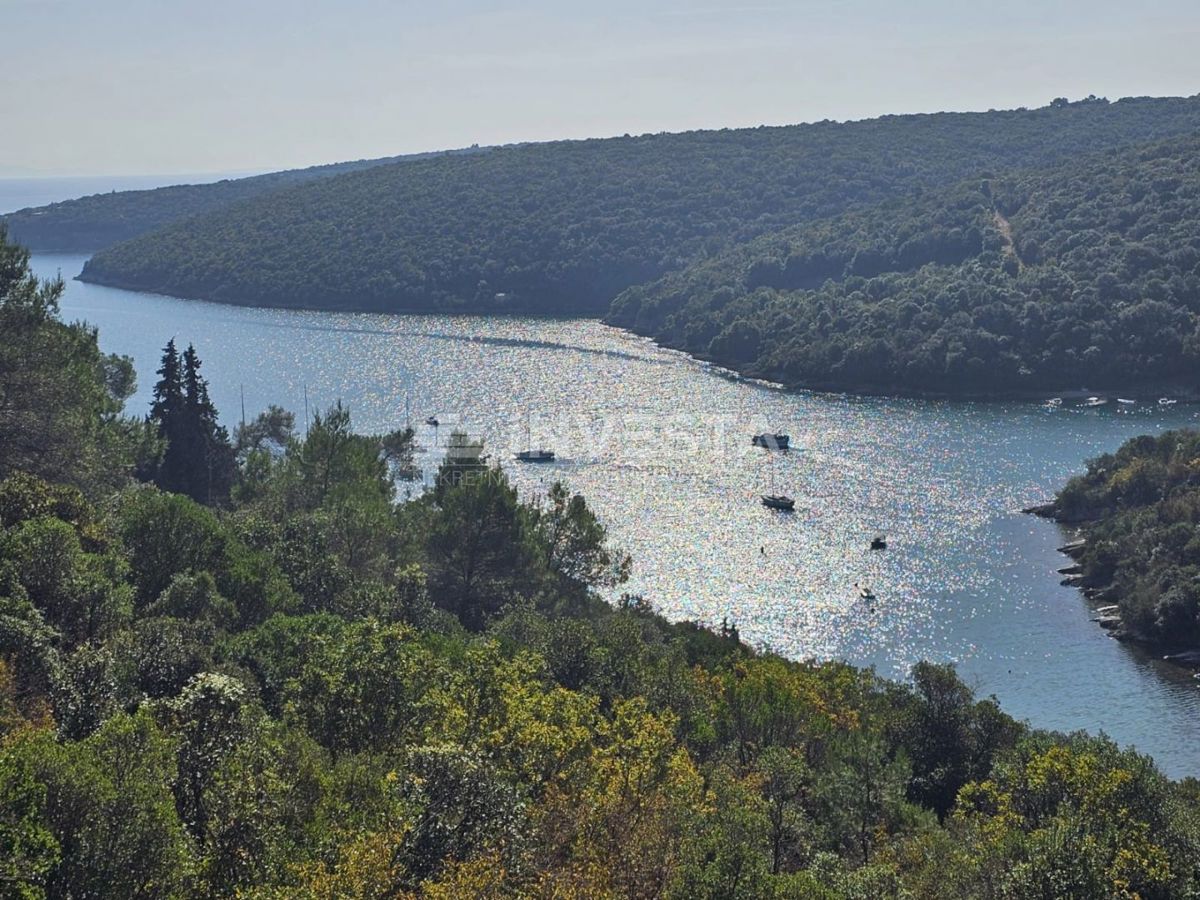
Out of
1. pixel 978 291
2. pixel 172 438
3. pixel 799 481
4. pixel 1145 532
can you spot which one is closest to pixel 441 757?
pixel 172 438

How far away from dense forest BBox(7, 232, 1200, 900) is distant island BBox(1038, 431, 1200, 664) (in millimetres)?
29820

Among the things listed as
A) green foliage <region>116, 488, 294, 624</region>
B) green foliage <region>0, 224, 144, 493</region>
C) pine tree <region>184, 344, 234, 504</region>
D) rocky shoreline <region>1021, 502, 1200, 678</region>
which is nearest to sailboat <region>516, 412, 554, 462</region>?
pine tree <region>184, 344, 234, 504</region>

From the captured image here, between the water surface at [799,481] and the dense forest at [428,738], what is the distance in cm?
1895

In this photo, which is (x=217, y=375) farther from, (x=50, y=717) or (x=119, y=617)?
(x=50, y=717)

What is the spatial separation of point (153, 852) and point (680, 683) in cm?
2444

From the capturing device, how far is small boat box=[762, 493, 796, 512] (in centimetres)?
9419

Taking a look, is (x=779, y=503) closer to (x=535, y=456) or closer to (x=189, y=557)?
(x=535, y=456)

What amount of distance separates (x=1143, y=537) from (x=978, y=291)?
233ft

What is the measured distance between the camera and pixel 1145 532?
81.4 metres

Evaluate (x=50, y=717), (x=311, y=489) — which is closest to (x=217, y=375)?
(x=311, y=489)

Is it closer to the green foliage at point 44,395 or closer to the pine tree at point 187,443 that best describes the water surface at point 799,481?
the pine tree at point 187,443

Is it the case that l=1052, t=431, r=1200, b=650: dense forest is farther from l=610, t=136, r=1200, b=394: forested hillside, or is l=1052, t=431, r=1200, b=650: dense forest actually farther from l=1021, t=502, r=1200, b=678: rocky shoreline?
l=610, t=136, r=1200, b=394: forested hillside

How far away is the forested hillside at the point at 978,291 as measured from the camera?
441 ft

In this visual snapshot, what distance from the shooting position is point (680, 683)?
4094cm
